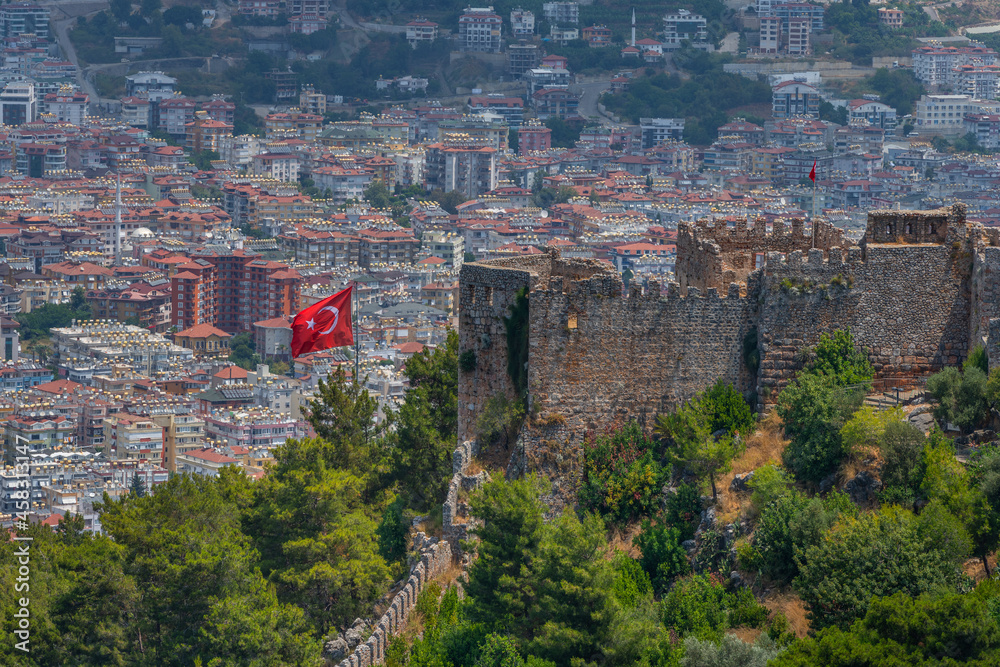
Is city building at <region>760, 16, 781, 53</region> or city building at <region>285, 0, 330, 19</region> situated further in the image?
city building at <region>285, 0, 330, 19</region>

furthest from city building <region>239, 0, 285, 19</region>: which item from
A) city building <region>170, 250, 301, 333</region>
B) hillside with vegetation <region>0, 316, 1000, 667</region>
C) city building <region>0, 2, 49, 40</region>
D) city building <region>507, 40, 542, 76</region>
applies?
hillside with vegetation <region>0, 316, 1000, 667</region>

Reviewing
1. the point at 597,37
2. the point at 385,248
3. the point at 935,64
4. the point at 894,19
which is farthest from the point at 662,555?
the point at 597,37

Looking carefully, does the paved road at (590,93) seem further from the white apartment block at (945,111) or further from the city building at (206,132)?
the city building at (206,132)

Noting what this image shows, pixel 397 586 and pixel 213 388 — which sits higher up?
pixel 397 586

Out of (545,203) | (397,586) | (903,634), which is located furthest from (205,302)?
(903,634)

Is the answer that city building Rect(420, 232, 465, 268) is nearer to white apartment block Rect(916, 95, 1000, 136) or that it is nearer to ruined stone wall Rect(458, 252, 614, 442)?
white apartment block Rect(916, 95, 1000, 136)

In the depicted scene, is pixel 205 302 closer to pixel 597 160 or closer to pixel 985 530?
pixel 597 160

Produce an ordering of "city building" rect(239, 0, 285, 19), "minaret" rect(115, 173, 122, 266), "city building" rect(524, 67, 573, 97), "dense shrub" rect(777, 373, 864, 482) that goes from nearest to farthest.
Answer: "dense shrub" rect(777, 373, 864, 482) < "minaret" rect(115, 173, 122, 266) < "city building" rect(524, 67, 573, 97) < "city building" rect(239, 0, 285, 19)
